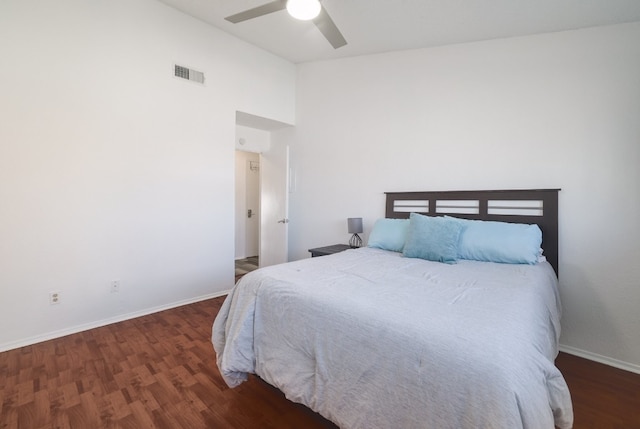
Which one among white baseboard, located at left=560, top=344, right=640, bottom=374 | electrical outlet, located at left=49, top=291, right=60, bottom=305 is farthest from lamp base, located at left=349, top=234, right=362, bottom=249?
electrical outlet, located at left=49, top=291, right=60, bottom=305

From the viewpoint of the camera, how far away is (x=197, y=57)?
3.28 m

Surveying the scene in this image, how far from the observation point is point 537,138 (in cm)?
251

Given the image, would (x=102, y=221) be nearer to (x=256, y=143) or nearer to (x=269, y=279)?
(x=269, y=279)

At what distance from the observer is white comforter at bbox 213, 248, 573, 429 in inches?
37.2

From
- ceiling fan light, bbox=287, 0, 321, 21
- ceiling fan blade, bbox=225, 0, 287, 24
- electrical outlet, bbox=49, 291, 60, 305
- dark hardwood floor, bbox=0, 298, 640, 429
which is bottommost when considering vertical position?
dark hardwood floor, bbox=0, 298, 640, 429

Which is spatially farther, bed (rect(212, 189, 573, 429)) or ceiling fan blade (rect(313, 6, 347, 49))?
ceiling fan blade (rect(313, 6, 347, 49))

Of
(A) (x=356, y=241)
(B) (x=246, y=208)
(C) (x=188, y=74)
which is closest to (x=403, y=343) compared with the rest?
(A) (x=356, y=241)

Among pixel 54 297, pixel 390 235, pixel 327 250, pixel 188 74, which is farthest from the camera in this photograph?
pixel 327 250

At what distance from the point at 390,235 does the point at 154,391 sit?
218cm

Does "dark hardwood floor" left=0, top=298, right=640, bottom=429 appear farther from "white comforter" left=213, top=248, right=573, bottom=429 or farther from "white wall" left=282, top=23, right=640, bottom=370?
"white wall" left=282, top=23, right=640, bottom=370

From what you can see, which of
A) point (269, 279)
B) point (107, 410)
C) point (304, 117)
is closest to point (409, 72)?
point (304, 117)

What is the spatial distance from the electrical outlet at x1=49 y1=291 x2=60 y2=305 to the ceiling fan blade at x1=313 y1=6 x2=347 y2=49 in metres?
3.08

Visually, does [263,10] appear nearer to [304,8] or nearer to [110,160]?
[304,8]

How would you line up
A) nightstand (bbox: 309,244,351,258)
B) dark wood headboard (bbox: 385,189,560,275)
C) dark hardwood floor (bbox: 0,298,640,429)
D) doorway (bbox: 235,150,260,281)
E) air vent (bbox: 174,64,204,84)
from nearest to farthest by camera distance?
dark hardwood floor (bbox: 0,298,640,429) < dark wood headboard (bbox: 385,189,560,275) < air vent (bbox: 174,64,204,84) < nightstand (bbox: 309,244,351,258) < doorway (bbox: 235,150,260,281)
